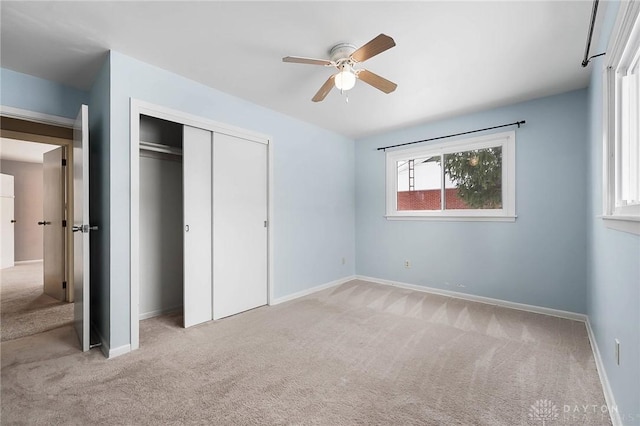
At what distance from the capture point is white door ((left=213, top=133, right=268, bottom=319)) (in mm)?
3170

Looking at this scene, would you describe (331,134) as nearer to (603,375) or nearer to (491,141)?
(491,141)

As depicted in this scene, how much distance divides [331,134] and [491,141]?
2.26 meters

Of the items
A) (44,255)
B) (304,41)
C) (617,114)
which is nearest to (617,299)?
(617,114)

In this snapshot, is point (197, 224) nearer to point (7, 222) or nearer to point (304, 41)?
point (304, 41)

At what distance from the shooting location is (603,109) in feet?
6.46

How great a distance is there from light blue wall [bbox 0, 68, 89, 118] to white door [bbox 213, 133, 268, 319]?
147 cm

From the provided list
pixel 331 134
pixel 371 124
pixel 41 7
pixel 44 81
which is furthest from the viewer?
pixel 331 134

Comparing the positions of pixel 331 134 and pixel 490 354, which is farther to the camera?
pixel 331 134

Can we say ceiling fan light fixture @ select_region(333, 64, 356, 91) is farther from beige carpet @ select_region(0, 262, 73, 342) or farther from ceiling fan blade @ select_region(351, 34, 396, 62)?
beige carpet @ select_region(0, 262, 73, 342)

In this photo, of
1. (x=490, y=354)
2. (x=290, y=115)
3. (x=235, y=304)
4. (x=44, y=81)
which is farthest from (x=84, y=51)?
(x=490, y=354)

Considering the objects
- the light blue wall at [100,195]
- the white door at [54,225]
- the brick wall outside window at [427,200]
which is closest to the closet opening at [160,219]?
the light blue wall at [100,195]

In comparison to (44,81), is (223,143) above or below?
below

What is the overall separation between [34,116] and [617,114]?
466cm

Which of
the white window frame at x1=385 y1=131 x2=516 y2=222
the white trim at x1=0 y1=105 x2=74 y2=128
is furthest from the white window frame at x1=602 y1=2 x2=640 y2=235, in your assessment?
the white trim at x1=0 y1=105 x2=74 y2=128
